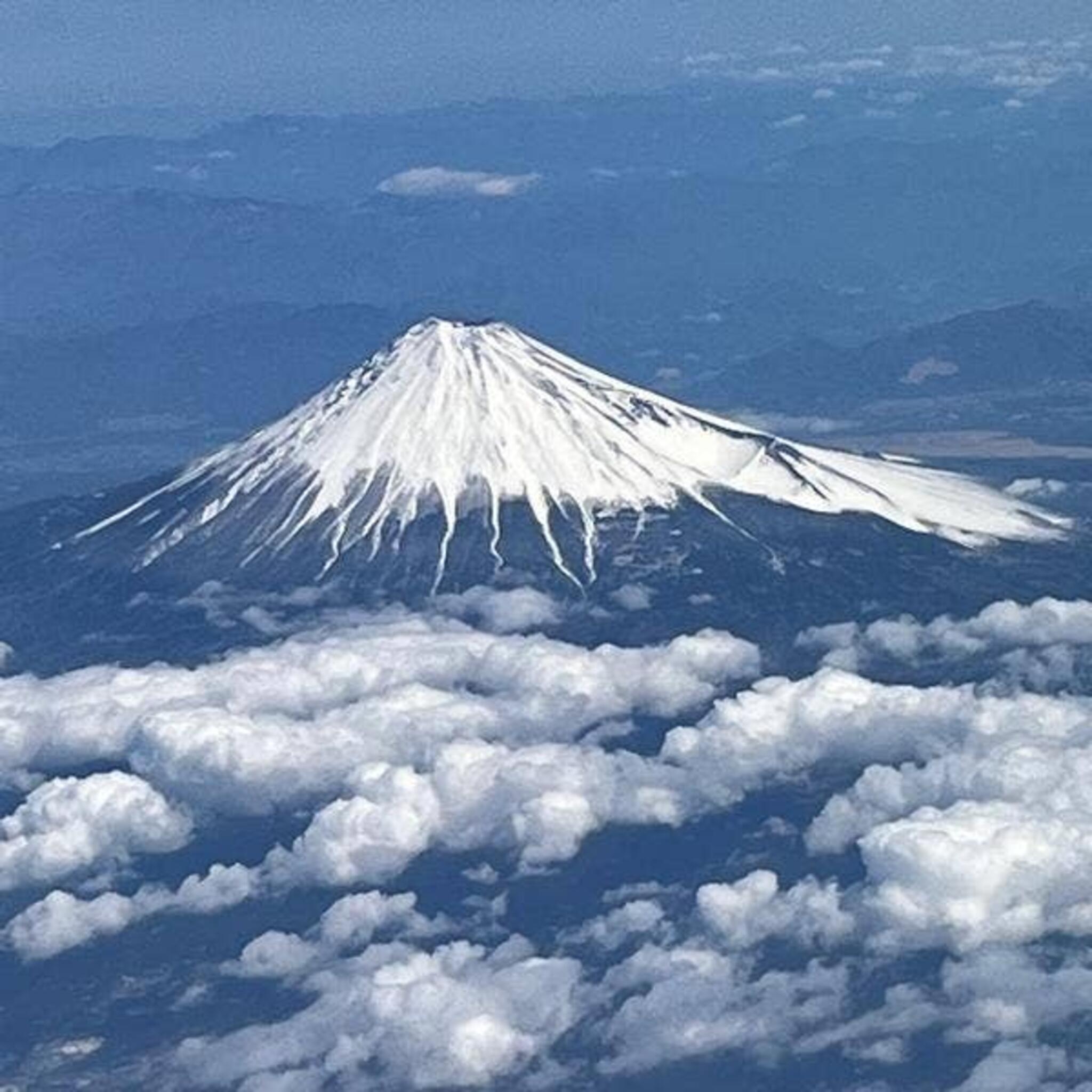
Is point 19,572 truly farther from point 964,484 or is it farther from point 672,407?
point 964,484

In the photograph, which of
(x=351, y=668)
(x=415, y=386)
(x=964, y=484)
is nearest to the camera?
(x=351, y=668)

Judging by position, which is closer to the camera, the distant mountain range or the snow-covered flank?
the distant mountain range

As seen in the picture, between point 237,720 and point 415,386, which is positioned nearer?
point 237,720

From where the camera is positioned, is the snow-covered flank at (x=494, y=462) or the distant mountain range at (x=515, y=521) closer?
the distant mountain range at (x=515, y=521)

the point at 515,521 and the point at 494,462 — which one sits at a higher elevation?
the point at 494,462

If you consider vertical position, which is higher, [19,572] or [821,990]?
[19,572]

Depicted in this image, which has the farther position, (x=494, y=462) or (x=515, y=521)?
(x=494, y=462)

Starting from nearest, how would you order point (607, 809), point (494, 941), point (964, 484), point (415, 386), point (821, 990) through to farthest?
point (821, 990) → point (494, 941) → point (607, 809) → point (415, 386) → point (964, 484)

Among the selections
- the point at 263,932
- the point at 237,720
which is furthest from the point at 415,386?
the point at 263,932
